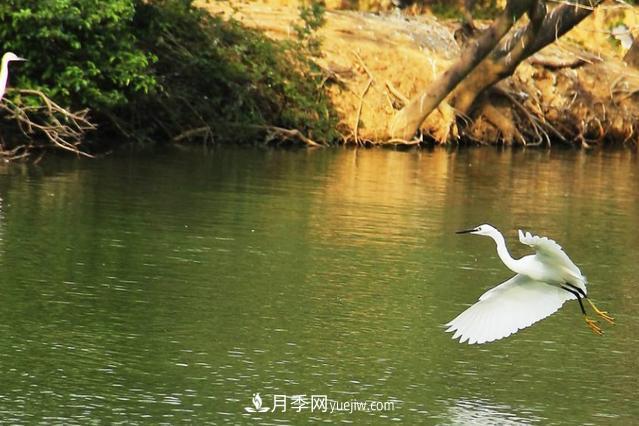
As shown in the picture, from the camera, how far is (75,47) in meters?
21.9

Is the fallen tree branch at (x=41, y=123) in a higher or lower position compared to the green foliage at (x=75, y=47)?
lower

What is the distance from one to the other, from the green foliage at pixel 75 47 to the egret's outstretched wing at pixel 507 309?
12.2m

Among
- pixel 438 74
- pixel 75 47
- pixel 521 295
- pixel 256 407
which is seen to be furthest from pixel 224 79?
pixel 256 407

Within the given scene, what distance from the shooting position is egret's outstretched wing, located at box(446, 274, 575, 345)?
10242mm

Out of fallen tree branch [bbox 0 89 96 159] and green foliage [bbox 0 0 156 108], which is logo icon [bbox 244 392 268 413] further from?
green foliage [bbox 0 0 156 108]

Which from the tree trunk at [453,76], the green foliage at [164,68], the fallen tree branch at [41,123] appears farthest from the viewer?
the tree trunk at [453,76]

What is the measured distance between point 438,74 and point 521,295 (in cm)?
1966

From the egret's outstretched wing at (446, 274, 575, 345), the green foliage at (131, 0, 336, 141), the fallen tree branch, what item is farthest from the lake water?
the green foliage at (131, 0, 336, 141)

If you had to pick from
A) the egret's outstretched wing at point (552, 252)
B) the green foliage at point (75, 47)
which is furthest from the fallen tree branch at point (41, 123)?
the egret's outstretched wing at point (552, 252)

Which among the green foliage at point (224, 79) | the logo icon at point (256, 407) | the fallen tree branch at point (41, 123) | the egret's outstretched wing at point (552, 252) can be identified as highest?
the green foliage at point (224, 79)

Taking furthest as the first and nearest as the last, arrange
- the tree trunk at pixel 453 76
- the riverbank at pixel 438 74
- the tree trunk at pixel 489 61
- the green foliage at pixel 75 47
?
the riverbank at pixel 438 74 < the tree trunk at pixel 453 76 < the tree trunk at pixel 489 61 < the green foliage at pixel 75 47

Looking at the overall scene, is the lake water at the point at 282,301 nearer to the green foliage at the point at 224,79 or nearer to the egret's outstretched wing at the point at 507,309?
the egret's outstretched wing at the point at 507,309

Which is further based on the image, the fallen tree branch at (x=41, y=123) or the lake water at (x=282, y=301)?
the fallen tree branch at (x=41, y=123)

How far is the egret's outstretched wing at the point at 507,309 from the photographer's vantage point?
33.6ft
